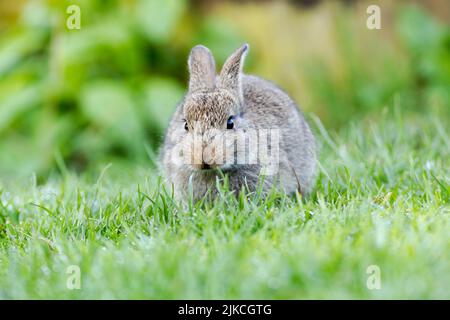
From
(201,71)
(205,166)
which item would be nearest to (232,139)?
(205,166)

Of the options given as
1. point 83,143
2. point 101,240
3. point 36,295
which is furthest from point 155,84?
point 36,295

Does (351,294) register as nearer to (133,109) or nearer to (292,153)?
(292,153)

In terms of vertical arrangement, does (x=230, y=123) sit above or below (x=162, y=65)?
below

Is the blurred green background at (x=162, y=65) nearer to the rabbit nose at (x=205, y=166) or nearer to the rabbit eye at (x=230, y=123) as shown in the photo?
the rabbit eye at (x=230, y=123)

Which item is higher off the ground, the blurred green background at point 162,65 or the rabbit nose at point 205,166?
the blurred green background at point 162,65

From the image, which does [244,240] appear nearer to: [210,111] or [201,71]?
[210,111]

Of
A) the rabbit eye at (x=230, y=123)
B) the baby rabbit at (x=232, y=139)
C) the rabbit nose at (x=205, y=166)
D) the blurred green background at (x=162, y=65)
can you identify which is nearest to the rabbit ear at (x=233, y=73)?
the baby rabbit at (x=232, y=139)
